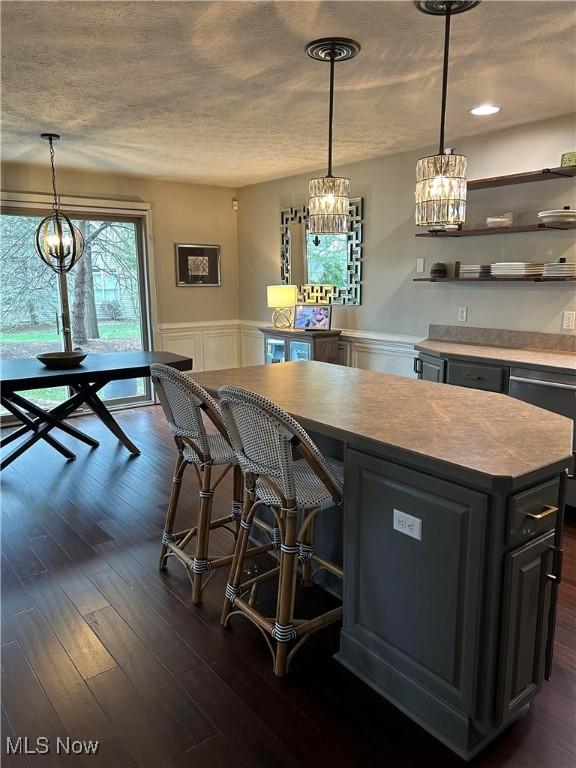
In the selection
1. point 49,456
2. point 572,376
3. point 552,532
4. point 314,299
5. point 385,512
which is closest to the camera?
point 552,532

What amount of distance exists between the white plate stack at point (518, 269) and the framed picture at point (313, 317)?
189 centimetres

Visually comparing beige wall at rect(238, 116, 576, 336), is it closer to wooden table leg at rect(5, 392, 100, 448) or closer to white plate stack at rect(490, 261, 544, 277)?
white plate stack at rect(490, 261, 544, 277)

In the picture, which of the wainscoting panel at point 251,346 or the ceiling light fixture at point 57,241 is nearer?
the ceiling light fixture at point 57,241

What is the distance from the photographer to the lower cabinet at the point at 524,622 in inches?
61.5


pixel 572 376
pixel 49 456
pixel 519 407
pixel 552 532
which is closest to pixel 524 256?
pixel 572 376

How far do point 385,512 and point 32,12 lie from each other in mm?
2323

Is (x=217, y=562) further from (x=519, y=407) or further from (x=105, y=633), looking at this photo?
(x=519, y=407)

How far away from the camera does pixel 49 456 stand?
4.56m

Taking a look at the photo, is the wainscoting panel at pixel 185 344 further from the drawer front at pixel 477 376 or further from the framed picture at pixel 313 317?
the drawer front at pixel 477 376

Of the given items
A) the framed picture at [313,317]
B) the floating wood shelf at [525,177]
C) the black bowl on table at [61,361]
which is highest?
the floating wood shelf at [525,177]

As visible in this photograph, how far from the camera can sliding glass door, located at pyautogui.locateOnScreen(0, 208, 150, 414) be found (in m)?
5.36

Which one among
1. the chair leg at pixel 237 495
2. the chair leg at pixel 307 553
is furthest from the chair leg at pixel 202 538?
the chair leg at pixel 307 553

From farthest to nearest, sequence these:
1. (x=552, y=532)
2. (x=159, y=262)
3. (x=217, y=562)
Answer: (x=159, y=262)
(x=217, y=562)
(x=552, y=532)

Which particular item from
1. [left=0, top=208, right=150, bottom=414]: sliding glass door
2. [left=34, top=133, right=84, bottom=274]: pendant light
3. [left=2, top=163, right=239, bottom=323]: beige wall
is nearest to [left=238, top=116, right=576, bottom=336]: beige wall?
[left=2, top=163, right=239, bottom=323]: beige wall
